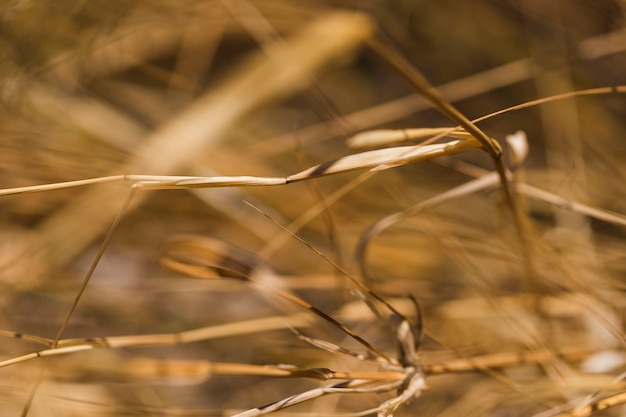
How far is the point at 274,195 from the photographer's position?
75cm

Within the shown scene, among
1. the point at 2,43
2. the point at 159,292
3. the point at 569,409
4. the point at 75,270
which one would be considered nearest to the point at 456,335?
the point at 569,409

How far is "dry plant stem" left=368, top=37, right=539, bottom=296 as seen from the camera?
0.24 meters

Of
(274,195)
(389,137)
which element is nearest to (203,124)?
(274,195)

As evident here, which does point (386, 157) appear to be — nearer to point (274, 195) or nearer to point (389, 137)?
point (389, 137)

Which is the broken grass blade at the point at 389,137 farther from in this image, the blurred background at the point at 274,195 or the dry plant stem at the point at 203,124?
the dry plant stem at the point at 203,124

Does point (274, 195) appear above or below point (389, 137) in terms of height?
above

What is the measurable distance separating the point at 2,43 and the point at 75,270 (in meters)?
0.26

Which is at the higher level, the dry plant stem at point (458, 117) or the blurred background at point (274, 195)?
the blurred background at point (274, 195)

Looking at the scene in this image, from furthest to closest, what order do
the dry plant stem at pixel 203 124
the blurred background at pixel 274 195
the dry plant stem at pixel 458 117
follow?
the dry plant stem at pixel 203 124, the blurred background at pixel 274 195, the dry plant stem at pixel 458 117

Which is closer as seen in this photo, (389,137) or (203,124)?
(389,137)

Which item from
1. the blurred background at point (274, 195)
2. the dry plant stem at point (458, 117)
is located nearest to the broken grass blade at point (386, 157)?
the dry plant stem at point (458, 117)

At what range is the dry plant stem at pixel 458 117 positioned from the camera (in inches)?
9.6

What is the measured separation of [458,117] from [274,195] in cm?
49

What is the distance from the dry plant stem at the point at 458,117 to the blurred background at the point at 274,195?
136mm
